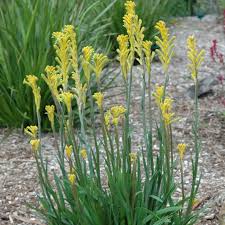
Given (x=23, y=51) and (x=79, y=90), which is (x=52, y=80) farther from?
(x=23, y=51)

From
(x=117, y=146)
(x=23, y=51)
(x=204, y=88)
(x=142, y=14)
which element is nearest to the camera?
(x=117, y=146)

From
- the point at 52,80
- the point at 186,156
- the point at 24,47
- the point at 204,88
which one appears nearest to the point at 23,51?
the point at 24,47

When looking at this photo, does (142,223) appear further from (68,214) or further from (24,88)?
(24,88)

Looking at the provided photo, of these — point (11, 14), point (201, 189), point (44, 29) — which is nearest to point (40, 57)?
point (44, 29)

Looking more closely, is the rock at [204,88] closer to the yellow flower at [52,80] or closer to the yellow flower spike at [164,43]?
the yellow flower spike at [164,43]

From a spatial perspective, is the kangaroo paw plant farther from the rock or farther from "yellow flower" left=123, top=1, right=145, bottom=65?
the rock

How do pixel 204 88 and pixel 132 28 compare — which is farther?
pixel 204 88

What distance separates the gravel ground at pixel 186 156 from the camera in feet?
12.6

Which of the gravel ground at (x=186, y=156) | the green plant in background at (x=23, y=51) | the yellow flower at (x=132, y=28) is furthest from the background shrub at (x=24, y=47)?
the yellow flower at (x=132, y=28)

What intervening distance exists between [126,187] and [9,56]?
100 inches

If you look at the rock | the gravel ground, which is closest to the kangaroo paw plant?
the gravel ground

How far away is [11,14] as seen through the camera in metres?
5.37

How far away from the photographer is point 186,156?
4629mm

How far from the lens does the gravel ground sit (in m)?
3.83
